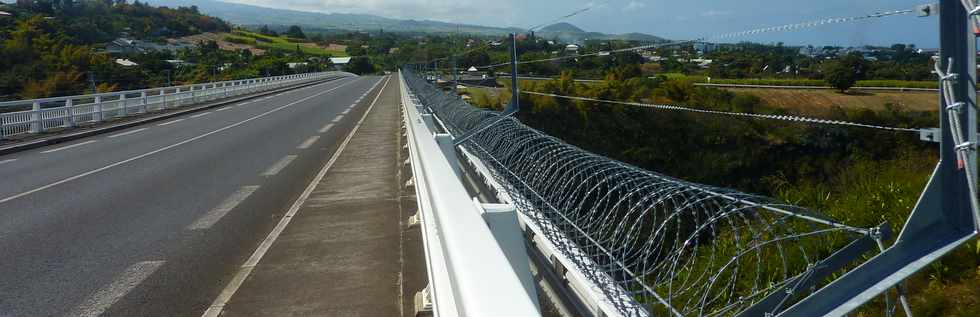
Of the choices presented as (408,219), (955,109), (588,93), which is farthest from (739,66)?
(588,93)

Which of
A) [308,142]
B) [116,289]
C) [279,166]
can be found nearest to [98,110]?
[308,142]

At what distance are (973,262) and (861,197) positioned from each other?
1717 millimetres

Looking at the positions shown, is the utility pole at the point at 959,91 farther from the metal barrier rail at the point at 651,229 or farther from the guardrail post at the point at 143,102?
the guardrail post at the point at 143,102

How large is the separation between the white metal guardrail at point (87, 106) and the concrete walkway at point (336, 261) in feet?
45.7

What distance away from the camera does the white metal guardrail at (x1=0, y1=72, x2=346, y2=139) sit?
2067 centimetres

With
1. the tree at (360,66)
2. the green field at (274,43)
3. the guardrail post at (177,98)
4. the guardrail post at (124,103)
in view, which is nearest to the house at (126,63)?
the guardrail post at (177,98)

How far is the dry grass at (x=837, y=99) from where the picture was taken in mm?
6688

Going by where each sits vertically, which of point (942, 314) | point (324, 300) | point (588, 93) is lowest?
point (942, 314)

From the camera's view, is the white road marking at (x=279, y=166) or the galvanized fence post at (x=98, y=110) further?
the galvanized fence post at (x=98, y=110)

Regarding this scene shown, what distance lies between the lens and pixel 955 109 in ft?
8.29

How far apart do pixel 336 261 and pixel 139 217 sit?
3592 mm

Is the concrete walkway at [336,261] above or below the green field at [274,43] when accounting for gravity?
below

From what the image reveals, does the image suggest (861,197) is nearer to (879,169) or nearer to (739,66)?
(739,66)

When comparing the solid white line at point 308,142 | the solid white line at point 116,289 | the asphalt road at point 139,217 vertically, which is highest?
the solid white line at point 308,142
